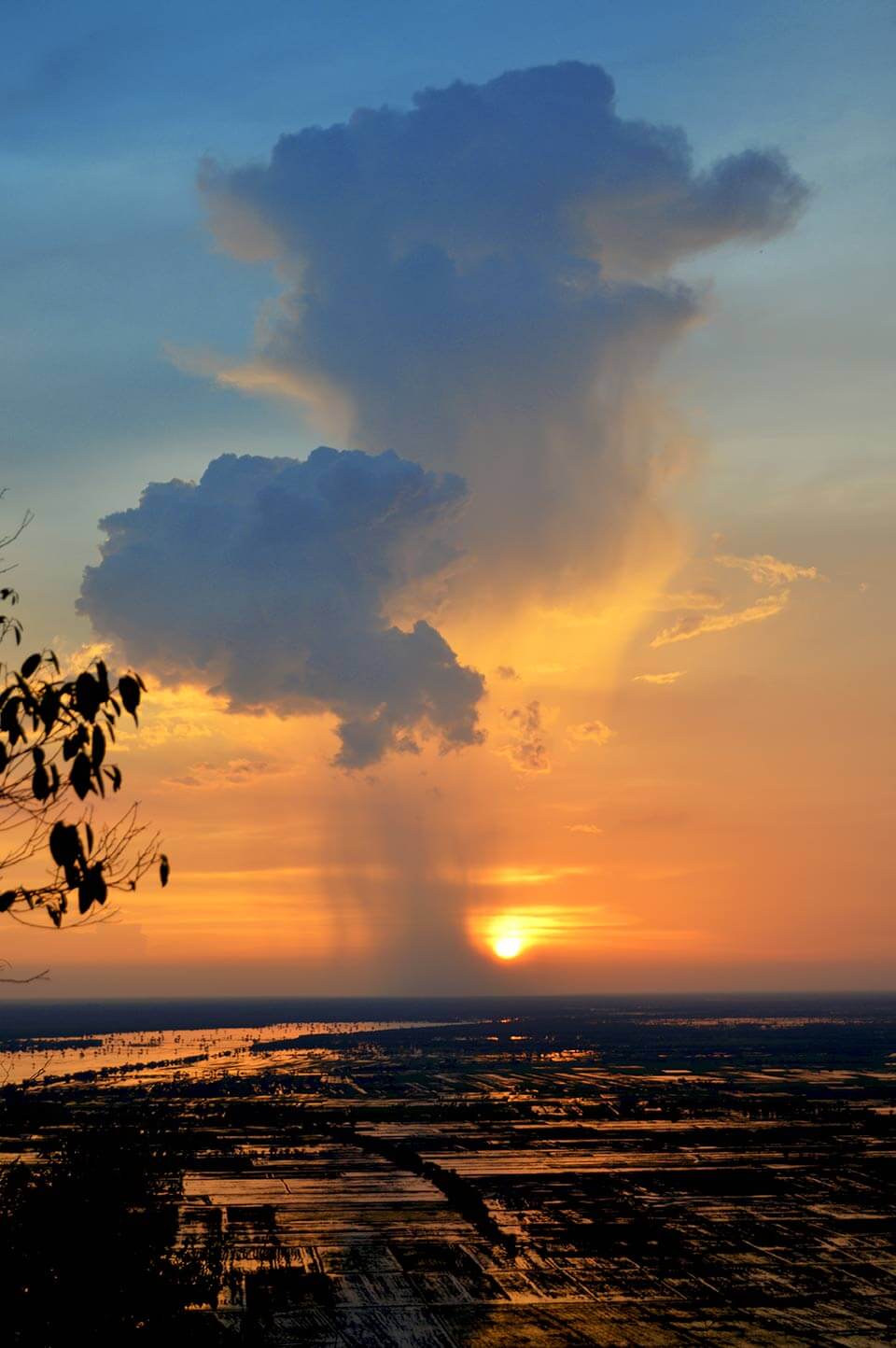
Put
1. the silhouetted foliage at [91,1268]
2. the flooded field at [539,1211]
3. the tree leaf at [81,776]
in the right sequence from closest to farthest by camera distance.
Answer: the tree leaf at [81,776] < the silhouetted foliage at [91,1268] < the flooded field at [539,1211]

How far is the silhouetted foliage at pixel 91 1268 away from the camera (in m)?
29.4

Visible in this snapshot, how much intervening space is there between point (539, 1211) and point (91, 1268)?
4413 centimetres

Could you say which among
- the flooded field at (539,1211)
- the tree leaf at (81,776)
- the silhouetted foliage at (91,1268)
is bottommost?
the flooded field at (539,1211)

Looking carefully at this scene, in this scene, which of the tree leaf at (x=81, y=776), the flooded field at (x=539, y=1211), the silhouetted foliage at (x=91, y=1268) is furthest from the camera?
the flooded field at (x=539, y=1211)

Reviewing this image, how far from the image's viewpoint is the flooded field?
50.3 m

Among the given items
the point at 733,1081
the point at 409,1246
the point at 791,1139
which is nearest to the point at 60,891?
the point at 409,1246

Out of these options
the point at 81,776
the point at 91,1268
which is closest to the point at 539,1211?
the point at 91,1268

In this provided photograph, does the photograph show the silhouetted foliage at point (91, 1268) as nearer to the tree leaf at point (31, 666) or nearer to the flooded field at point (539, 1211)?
the flooded field at point (539, 1211)

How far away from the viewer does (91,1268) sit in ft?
120

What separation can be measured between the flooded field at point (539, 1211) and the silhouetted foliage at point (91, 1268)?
4.73 meters

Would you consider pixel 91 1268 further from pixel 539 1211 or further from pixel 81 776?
pixel 539 1211

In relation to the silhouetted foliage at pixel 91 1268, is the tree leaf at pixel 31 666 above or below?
above

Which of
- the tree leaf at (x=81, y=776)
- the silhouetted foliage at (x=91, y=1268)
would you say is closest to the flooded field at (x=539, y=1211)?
the silhouetted foliage at (x=91, y=1268)

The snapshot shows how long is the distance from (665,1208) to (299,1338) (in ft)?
116
